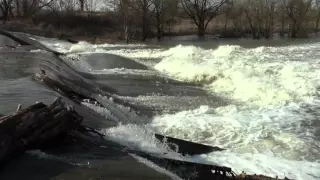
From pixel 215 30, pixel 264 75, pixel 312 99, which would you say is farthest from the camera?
pixel 215 30

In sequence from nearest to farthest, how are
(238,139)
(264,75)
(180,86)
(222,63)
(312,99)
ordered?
(238,139) → (312,99) → (180,86) → (264,75) → (222,63)

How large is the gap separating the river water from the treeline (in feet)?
103

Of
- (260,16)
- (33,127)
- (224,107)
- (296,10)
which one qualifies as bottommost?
(224,107)

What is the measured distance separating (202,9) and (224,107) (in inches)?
1876

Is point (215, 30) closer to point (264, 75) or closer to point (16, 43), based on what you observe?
point (16, 43)

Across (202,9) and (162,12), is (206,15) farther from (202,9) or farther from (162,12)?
(162,12)

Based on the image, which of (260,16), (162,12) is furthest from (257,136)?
(260,16)

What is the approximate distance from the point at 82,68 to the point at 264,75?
357 inches

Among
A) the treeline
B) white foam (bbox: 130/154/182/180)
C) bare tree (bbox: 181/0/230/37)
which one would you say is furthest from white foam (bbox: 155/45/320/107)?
bare tree (bbox: 181/0/230/37)

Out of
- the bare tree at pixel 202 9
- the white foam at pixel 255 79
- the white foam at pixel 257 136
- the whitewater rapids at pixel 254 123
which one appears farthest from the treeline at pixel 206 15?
the white foam at pixel 257 136

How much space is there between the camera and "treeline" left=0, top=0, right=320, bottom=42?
177 feet

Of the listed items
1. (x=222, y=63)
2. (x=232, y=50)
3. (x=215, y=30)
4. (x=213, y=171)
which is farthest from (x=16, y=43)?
(x=215, y=30)

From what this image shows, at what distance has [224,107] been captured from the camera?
1308 cm

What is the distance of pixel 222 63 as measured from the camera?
23.9 m
